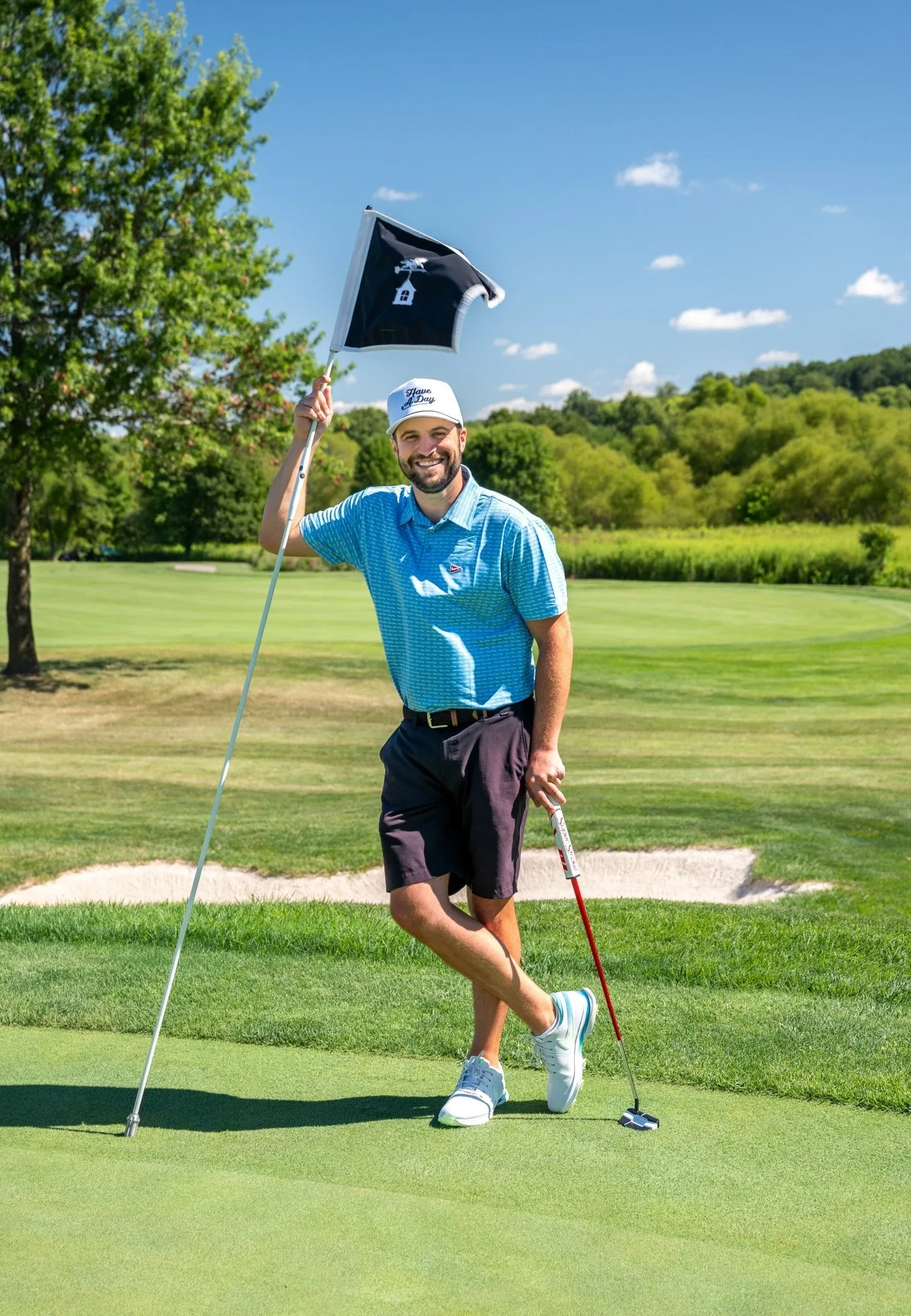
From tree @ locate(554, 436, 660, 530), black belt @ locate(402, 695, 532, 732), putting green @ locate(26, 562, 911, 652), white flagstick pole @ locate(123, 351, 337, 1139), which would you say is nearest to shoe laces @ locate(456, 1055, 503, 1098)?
white flagstick pole @ locate(123, 351, 337, 1139)

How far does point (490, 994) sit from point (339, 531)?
5.15 ft

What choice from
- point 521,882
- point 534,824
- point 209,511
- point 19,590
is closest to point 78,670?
point 19,590

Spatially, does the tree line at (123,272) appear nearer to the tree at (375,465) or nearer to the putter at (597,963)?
the putter at (597,963)

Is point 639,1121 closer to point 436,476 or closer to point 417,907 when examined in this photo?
point 417,907

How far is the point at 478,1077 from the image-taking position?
13.3 ft

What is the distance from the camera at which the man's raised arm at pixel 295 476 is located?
441 centimetres

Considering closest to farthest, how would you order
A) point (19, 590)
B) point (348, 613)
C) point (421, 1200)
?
1. point (421, 1200)
2. point (19, 590)
3. point (348, 613)

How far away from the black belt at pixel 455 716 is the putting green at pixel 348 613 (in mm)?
22142

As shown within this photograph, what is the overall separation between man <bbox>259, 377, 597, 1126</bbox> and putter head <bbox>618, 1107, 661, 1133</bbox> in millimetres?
236

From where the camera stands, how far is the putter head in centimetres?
377

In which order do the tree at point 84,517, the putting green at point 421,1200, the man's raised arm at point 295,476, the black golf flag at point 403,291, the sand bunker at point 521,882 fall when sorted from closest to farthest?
the putting green at point 421,1200, the man's raised arm at point 295,476, the black golf flag at point 403,291, the sand bunker at point 521,882, the tree at point 84,517

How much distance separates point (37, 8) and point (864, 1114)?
1977 centimetres

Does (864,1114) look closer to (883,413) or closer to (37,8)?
(37,8)

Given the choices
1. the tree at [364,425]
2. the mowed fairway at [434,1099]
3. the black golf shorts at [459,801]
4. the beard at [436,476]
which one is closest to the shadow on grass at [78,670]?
the mowed fairway at [434,1099]
